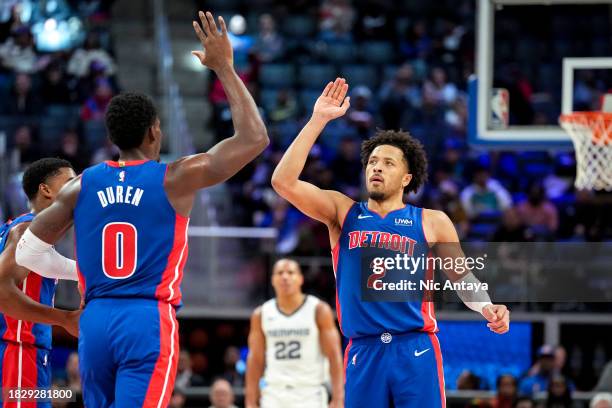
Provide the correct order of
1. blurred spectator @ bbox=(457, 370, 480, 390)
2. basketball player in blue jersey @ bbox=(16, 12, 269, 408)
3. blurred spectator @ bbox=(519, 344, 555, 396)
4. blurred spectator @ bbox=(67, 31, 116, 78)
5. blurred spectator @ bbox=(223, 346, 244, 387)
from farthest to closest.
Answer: blurred spectator @ bbox=(67, 31, 116, 78) < blurred spectator @ bbox=(223, 346, 244, 387) < blurred spectator @ bbox=(457, 370, 480, 390) < blurred spectator @ bbox=(519, 344, 555, 396) < basketball player in blue jersey @ bbox=(16, 12, 269, 408)

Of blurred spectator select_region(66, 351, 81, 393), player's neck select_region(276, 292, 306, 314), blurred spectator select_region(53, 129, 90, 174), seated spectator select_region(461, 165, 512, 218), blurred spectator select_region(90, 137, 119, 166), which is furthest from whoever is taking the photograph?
blurred spectator select_region(90, 137, 119, 166)

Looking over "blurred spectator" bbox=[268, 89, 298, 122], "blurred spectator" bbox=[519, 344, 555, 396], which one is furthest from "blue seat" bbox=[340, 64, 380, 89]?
"blurred spectator" bbox=[519, 344, 555, 396]

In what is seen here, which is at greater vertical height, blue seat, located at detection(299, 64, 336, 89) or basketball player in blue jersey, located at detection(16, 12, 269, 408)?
blue seat, located at detection(299, 64, 336, 89)

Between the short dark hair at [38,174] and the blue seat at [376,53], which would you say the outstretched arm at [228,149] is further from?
the blue seat at [376,53]

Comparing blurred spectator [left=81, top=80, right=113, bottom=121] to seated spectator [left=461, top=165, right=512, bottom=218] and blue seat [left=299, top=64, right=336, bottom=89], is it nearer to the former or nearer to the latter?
blue seat [left=299, top=64, right=336, bottom=89]

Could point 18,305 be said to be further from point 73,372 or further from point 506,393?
point 506,393

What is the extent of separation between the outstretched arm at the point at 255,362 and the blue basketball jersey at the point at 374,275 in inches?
159

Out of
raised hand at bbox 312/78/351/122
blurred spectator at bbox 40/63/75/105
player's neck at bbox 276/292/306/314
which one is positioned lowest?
player's neck at bbox 276/292/306/314

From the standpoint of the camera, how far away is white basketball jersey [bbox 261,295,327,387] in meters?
10.3

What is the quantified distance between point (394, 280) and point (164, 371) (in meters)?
1.70

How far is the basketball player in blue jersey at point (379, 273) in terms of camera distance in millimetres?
6059

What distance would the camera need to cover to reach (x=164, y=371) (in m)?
5.05

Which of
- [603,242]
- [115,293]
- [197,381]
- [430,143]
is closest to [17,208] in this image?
[197,381]

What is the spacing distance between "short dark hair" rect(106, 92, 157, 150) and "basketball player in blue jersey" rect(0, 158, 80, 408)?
3.19ft
